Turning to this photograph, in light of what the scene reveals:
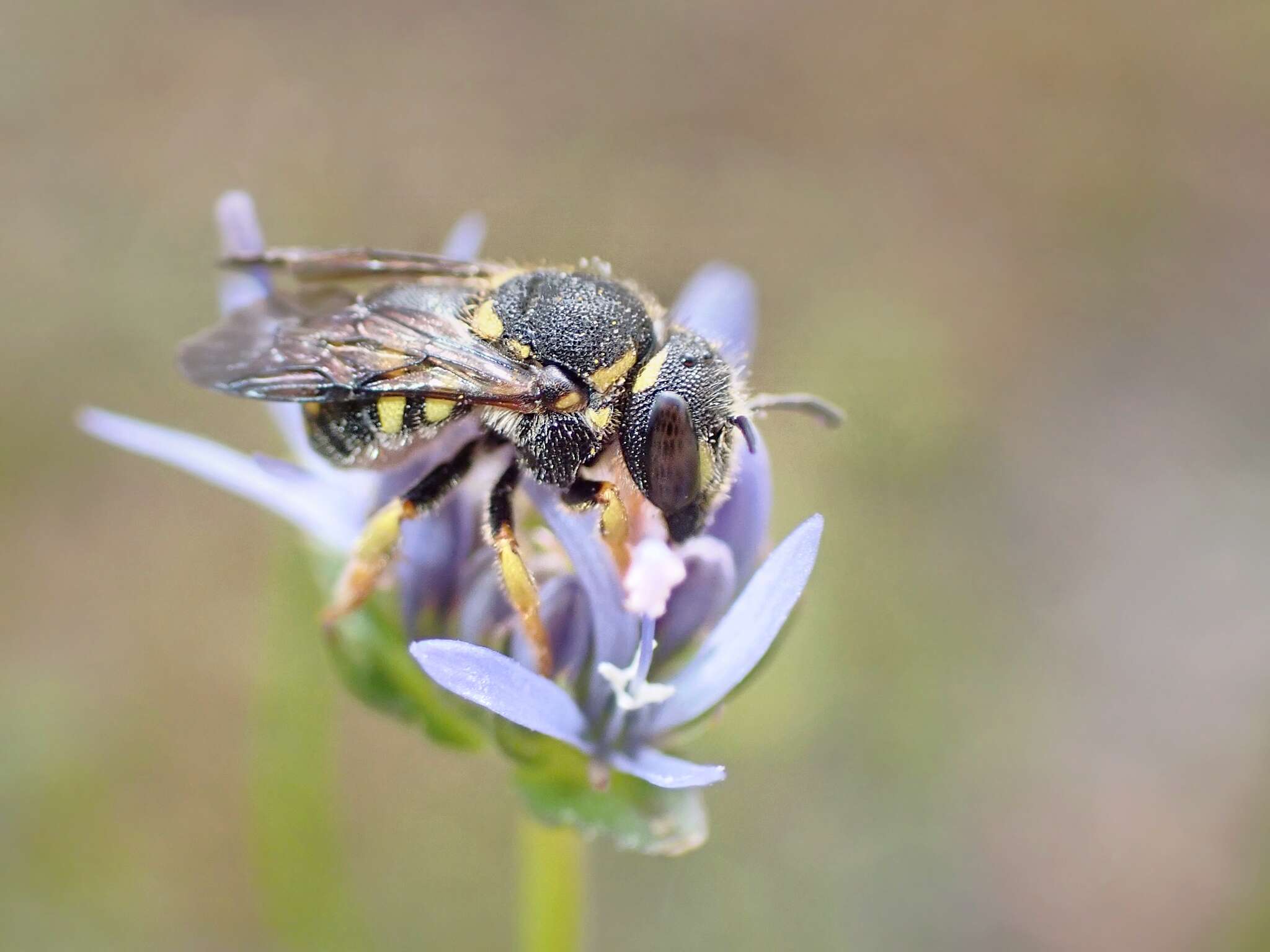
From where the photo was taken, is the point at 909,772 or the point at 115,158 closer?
the point at 909,772

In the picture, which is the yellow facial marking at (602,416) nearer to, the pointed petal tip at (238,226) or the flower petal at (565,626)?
the flower petal at (565,626)

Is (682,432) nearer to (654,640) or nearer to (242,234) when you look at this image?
(654,640)

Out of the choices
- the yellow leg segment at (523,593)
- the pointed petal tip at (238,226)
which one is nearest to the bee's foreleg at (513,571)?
the yellow leg segment at (523,593)

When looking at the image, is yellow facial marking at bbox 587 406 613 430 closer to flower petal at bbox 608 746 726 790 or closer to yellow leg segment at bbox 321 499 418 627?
yellow leg segment at bbox 321 499 418 627

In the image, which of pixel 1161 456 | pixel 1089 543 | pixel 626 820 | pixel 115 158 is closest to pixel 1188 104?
pixel 1161 456

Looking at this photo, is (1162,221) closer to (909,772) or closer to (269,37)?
(909,772)
